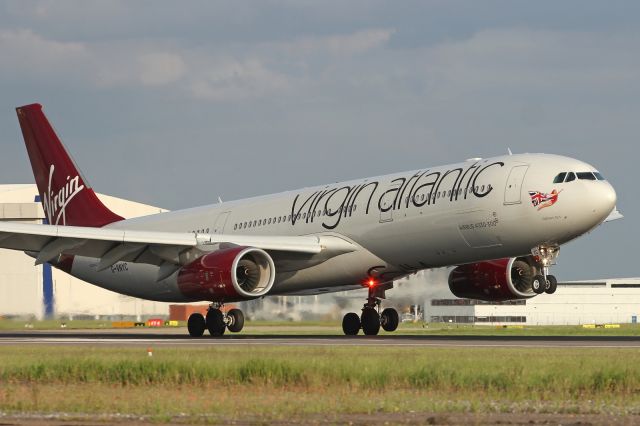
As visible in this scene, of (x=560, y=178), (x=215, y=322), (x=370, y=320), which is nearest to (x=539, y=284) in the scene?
(x=560, y=178)

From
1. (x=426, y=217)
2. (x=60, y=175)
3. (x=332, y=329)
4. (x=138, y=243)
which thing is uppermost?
(x=60, y=175)

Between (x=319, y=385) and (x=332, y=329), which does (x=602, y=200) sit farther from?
(x=332, y=329)

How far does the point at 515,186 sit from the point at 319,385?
1951 centimetres

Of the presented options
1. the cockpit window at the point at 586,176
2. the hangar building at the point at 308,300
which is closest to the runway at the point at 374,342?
the cockpit window at the point at 586,176

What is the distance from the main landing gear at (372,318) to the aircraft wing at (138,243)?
3.57m

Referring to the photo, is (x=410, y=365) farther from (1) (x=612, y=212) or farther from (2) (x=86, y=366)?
(1) (x=612, y=212)

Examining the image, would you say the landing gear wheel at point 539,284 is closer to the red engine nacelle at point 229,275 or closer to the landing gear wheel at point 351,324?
the red engine nacelle at point 229,275

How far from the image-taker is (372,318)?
46.8m

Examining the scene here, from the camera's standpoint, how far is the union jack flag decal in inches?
1510

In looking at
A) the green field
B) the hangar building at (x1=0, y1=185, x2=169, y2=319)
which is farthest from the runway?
the hangar building at (x1=0, y1=185, x2=169, y2=319)

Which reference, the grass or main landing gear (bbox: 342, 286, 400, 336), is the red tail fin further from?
main landing gear (bbox: 342, 286, 400, 336)

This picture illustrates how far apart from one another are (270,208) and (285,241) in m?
4.82

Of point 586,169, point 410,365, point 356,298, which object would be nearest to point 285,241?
point 356,298

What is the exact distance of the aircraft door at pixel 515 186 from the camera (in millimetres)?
38844
